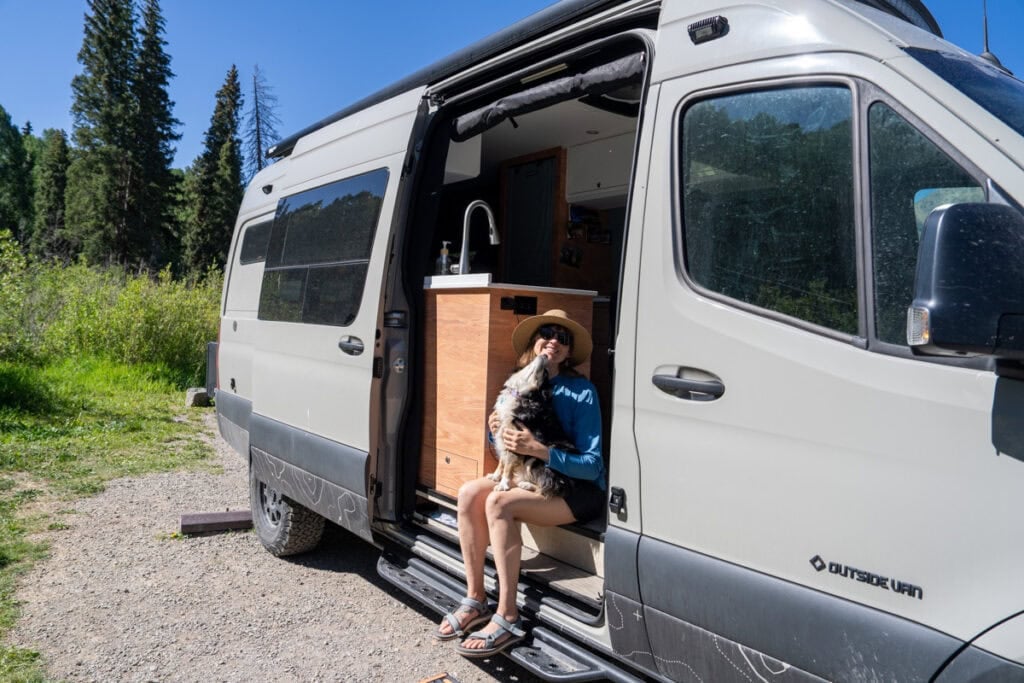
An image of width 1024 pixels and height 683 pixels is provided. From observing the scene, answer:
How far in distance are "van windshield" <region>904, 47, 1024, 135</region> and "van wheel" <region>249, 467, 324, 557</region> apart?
162 inches

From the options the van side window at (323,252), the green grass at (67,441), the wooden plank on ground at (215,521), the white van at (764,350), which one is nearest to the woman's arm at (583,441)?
the white van at (764,350)

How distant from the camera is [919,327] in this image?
5.07 ft

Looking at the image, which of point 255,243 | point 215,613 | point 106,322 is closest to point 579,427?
point 215,613

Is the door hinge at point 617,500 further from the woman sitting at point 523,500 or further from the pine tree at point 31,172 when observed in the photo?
the pine tree at point 31,172

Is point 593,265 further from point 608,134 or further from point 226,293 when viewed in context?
point 226,293

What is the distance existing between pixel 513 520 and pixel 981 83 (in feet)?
7.30

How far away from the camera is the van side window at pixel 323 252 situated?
3.97 metres

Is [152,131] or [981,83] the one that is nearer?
[981,83]

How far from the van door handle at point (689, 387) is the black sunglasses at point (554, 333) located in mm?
1004

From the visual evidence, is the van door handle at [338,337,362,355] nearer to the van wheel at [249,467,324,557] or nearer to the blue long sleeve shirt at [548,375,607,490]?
the blue long sleeve shirt at [548,375,607,490]

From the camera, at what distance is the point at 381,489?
3.83 metres

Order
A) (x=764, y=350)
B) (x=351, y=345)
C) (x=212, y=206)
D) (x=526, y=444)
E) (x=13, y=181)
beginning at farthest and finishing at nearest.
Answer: (x=13, y=181)
(x=212, y=206)
(x=351, y=345)
(x=526, y=444)
(x=764, y=350)

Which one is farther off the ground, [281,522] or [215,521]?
[281,522]

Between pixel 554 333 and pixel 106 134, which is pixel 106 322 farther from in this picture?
pixel 106 134
